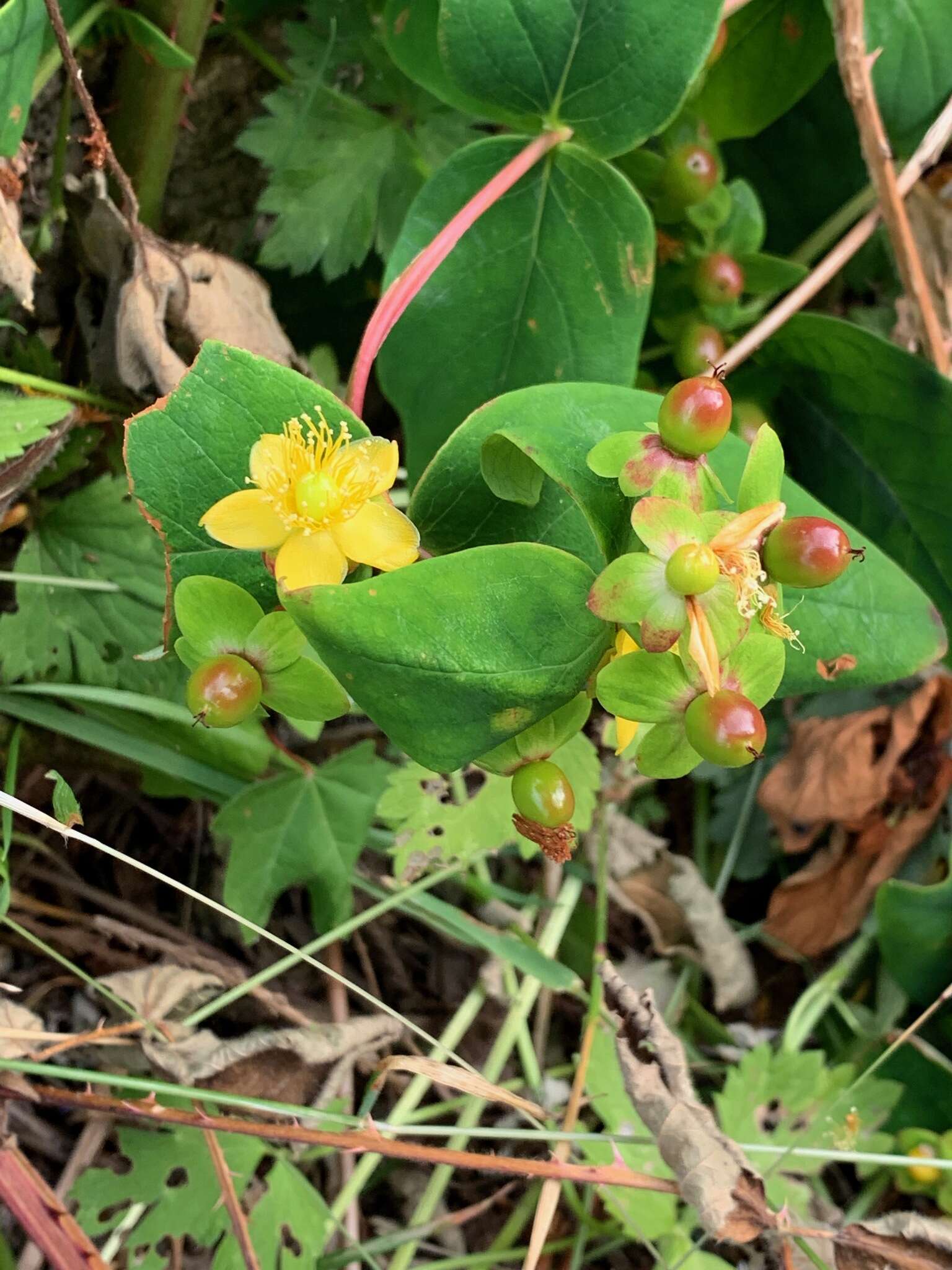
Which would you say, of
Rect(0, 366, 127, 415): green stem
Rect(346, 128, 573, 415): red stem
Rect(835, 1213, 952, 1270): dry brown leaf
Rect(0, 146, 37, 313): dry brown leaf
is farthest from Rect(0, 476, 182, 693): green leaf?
Rect(835, 1213, 952, 1270): dry brown leaf

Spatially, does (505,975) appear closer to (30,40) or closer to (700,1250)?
(700,1250)

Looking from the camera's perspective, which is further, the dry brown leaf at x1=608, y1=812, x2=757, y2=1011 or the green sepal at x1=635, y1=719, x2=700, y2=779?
the dry brown leaf at x1=608, y1=812, x2=757, y2=1011

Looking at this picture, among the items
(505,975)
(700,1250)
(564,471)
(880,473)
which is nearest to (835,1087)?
(700,1250)

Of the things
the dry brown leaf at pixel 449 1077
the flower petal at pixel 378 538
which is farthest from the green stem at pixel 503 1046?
the flower petal at pixel 378 538

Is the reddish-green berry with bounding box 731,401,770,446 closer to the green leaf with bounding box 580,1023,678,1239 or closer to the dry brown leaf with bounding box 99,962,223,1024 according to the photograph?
the green leaf with bounding box 580,1023,678,1239

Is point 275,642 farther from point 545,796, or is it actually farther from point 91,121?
point 91,121

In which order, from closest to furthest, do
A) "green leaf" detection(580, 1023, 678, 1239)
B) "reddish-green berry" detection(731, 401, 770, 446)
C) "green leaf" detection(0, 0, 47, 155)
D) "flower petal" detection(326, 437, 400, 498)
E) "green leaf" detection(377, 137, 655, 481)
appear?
1. "flower petal" detection(326, 437, 400, 498)
2. "green leaf" detection(0, 0, 47, 155)
3. "green leaf" detection(377, 137, 655, 481)
4. "green leaf" detection(580, 1023, 678, 1239)
5. "reddish-green berry" detection(731, 401, 770, 446)

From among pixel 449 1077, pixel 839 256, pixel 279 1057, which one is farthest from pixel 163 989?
pixel 839 256
